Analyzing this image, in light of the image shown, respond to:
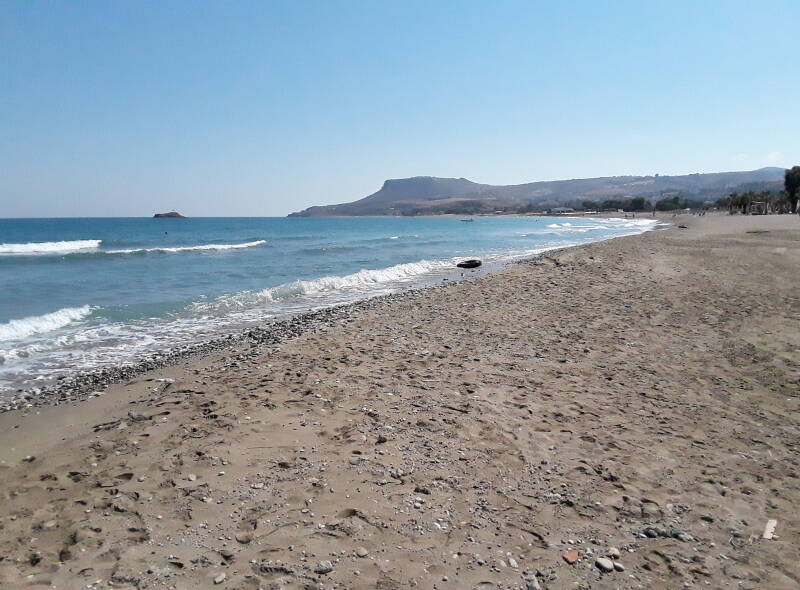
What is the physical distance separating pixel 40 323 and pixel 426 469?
11.3 m

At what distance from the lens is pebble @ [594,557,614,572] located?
293 centimetres

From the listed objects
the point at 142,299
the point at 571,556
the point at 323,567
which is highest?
the point at 142,299

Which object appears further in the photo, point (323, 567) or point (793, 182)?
point (793, 182)

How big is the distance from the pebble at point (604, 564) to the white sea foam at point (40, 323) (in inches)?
465

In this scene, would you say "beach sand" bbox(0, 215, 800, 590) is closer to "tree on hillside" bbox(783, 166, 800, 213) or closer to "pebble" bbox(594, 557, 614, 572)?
"pebble" bbox(594, 557, 614, 572)

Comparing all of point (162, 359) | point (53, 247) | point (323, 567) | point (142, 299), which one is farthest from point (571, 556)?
point (53, 247)

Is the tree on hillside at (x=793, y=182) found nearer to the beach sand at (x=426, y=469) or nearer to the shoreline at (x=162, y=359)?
the beach sand at (x=426, y=469)

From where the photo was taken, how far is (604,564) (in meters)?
2.95

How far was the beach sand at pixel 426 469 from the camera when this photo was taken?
2.97m

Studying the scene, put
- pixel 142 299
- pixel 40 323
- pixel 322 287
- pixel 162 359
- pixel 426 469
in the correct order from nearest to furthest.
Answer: pixel 426 469 < pixel 162 359 < pixel 40 323 < pixel 142 299 < pixel 322 287

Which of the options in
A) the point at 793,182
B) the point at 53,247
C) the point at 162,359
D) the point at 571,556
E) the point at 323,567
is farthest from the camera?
Answer: the point at 793,182

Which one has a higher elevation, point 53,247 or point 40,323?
point 53,247

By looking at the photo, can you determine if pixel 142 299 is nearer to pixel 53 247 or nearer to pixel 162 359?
pixel 162 359

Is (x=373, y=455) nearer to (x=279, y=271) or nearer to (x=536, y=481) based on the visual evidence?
(x=536, y=481)
